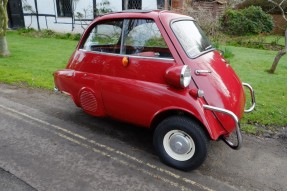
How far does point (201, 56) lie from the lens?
358cm

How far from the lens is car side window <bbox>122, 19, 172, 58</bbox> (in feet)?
11.5

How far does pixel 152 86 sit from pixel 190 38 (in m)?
0.87

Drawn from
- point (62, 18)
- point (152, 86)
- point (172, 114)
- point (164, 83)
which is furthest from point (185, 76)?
point (62, 18)

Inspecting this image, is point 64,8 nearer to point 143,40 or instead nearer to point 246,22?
point 246,22

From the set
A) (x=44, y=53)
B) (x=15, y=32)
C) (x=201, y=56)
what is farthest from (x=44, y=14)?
(x=201, y=56)

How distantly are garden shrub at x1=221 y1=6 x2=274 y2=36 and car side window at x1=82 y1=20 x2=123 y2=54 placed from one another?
1315 centimetres

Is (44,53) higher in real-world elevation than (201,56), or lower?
lower

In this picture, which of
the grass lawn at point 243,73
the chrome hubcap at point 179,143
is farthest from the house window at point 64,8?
the chrome hubcap at point 179,143

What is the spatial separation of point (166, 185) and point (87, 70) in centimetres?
203

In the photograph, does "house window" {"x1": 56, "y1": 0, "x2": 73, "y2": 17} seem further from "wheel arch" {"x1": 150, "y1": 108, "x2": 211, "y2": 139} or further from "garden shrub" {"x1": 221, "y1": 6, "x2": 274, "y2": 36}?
"wheel arch" {"x1": 150, "y1": 108, "x2": 211, "y2": 139}

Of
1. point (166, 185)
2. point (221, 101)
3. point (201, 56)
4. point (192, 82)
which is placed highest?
point (201, 56)

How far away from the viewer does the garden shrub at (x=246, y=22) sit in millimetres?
15812

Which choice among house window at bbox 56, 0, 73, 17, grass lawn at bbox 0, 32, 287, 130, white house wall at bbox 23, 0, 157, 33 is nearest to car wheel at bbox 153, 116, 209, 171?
grass lawn at bbox 0, 32, 287, 130

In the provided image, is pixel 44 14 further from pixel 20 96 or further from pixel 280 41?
pixel 280 41
